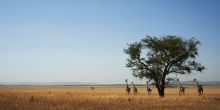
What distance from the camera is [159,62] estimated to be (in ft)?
144

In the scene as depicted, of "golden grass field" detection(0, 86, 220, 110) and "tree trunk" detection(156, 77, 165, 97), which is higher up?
"tree trunk" detection(156, 77, 165, 97)

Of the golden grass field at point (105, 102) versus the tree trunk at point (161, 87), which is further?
the tree trunk at point (161, 87)

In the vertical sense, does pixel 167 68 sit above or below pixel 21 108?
above

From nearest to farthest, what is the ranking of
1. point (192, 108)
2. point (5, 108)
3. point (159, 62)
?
1. point (5, 108)
2. point (192, 108)
3. point (159, 62)

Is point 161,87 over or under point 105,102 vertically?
over

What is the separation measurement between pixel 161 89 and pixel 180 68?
3.45 metres

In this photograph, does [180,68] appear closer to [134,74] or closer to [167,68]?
[167,68]

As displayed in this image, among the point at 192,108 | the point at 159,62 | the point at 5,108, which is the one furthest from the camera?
the point at 159,62

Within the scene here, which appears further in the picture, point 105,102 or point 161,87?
point 161,87

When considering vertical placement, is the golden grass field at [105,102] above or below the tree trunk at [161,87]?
below

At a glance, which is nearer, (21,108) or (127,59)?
(21,108)

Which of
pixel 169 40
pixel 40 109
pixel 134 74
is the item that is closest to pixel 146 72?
pixel 134 74

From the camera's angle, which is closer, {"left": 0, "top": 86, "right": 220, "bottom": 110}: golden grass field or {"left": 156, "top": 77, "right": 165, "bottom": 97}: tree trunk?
{"left": 0, "top": 86, "right": 220, "bottom": 110}: golden grass field

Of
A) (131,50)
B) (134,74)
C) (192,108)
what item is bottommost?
(192,108)
